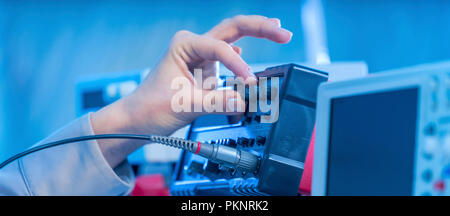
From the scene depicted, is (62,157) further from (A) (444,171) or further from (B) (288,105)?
(A) (444,171)

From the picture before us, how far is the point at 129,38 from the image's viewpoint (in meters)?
2.45

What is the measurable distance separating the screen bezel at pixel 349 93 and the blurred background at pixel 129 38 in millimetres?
1979

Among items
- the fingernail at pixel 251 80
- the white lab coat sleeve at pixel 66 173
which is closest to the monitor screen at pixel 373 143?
the fingernail at pixel 251 80

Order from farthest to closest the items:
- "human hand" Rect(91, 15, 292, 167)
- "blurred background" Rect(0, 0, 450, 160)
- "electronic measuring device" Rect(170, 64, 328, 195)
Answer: "blurred background" Rect(0, 0, 450, 160) < "human hand" Rect(91, 15, 292, 167) < "electronic measuring device" Rect(170, 64, 328, 195)

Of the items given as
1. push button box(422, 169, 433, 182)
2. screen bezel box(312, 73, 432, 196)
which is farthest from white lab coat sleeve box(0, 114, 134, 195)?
push button box(422, 169, 433, 182)

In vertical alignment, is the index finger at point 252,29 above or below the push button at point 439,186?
above

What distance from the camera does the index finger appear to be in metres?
0.61

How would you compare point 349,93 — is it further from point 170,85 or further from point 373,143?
point 170,85

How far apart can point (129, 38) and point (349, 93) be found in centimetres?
222

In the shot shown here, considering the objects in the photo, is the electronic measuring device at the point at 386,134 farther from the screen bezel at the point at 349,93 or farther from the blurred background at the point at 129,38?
the blurred background at the point at 129,38

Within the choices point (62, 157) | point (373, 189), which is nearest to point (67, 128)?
point (62, 157)

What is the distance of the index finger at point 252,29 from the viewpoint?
612mm

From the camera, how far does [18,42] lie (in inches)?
95.6

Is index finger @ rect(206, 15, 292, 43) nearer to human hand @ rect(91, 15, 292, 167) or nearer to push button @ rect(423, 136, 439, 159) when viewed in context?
human hand @ rect(91, 15, 292, 167)
